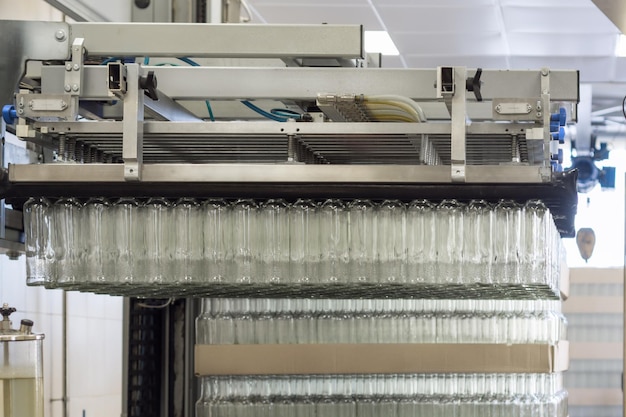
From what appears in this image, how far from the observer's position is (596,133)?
10.1 metres

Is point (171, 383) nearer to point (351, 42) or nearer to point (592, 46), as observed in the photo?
point (351, 42)

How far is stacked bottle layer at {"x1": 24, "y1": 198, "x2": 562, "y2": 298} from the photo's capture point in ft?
7.06

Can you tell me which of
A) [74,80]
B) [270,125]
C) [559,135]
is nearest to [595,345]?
[559,135]

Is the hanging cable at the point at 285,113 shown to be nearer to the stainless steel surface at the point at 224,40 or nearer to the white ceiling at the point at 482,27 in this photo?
the stainless steel surface at the point at 224,40

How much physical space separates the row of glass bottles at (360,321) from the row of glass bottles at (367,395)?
0.47 ft

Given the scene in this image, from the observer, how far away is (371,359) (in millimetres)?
3588

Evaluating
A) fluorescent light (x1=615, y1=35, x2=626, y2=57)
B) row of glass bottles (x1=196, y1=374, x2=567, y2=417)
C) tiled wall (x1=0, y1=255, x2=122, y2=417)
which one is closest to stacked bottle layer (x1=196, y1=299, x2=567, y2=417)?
row of glass bottles (x1=196, y1=374, x2=567, y2=417)

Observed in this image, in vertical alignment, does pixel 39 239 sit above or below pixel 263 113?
below

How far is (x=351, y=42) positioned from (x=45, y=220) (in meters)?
0.69

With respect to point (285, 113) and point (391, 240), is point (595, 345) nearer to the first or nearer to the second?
point (285, 113)

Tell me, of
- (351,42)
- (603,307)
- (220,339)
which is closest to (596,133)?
(603,307)

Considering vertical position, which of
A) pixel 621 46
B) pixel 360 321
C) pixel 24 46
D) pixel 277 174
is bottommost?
pixel 360 321

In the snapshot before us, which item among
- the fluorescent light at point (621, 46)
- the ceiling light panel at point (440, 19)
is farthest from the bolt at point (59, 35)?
the fluorescent light at point (621, 46)

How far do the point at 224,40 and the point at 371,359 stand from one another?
1.59 m
